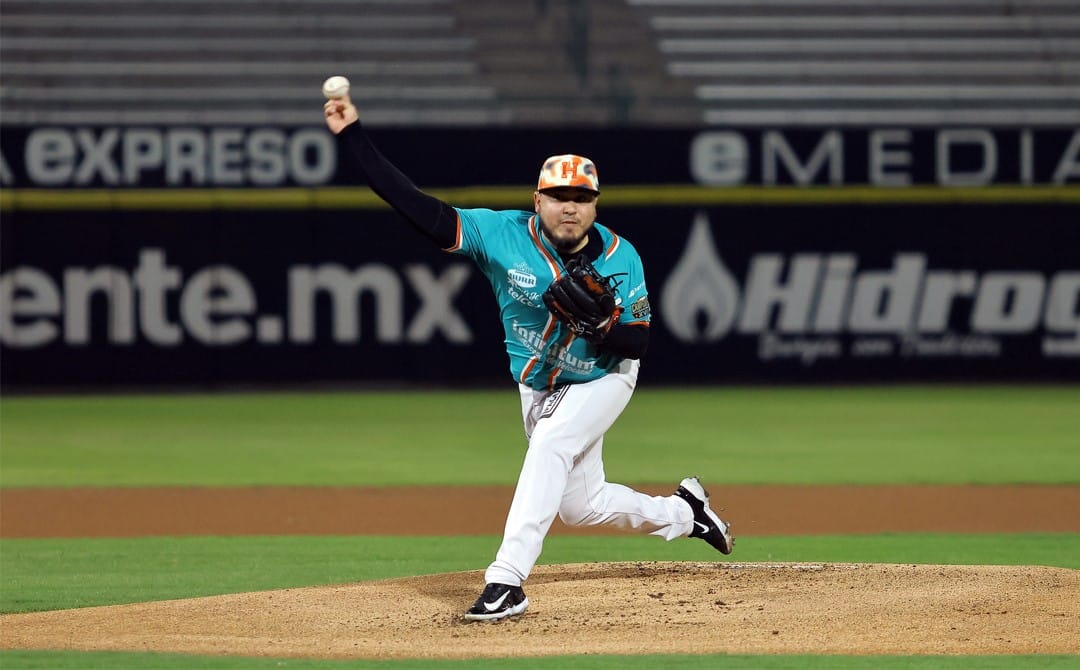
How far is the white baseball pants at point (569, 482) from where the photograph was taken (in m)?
5.83

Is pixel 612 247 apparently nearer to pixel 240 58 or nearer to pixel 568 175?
pixel 568 175

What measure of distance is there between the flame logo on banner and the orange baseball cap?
35.0 feet

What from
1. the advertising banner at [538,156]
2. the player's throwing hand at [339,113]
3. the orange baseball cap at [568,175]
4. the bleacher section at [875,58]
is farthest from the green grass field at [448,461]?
the bleacher section at [875,58]

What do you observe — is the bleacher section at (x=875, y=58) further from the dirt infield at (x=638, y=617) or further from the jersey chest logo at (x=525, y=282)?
the jersey chest logo at (x=525, y=282)

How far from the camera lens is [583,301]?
5680 mm

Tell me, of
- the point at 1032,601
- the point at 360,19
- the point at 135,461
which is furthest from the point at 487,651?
the point at 360,19

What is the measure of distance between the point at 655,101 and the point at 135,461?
26.4 ft

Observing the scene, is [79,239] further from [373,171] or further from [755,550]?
[373,171]

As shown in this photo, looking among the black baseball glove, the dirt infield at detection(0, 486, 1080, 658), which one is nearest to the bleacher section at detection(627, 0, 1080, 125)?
the dirt infield at detection(0, 486, 1080, 658)

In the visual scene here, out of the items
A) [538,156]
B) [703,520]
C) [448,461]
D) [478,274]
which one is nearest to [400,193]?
[703,520]

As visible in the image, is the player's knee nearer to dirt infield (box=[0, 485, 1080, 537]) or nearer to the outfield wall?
dirt infield (box=[0, 485, 1080, 537])

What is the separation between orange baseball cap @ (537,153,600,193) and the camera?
593 cm

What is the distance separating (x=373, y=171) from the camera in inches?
229

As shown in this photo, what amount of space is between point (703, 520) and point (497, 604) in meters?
1.28
